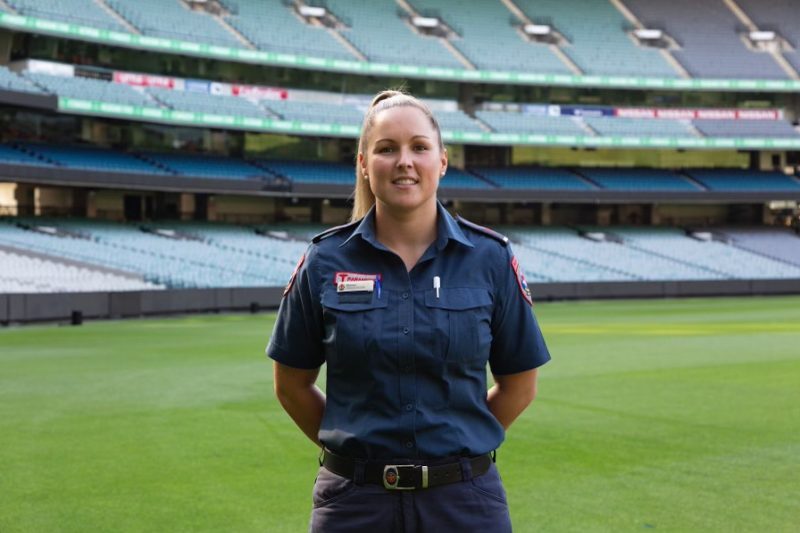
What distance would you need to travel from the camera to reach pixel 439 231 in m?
3.67

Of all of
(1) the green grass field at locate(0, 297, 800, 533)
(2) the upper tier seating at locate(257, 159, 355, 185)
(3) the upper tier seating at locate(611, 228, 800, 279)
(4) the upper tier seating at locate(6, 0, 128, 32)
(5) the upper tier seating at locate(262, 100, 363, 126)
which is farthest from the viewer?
(5) the upper tier seating at locate(262, 100, 363, 126)

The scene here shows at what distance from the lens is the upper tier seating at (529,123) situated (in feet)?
217

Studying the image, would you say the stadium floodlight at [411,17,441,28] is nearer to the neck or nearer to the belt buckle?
the neck

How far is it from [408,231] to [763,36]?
253 ft

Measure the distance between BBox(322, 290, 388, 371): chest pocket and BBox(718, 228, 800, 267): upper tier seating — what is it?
64.5 meters

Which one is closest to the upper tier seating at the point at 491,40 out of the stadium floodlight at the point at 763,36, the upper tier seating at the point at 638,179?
the upper tier seating at the point at 638,179

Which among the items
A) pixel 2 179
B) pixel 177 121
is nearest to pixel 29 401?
pixel 2 179

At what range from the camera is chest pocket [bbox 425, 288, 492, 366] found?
3521 mm

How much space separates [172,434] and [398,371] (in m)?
8.65

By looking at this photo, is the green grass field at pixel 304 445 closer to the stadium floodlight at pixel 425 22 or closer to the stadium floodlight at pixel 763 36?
the stadium floodlight at pixel 425 22

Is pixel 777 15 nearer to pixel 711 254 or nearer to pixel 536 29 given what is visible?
pixel 536 29

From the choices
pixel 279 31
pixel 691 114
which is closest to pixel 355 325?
pixel 279 31

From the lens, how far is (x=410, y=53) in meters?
65.4

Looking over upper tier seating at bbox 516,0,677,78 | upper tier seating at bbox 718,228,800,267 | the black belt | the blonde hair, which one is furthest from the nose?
upper tier seating at bbox 516,0,677,78
